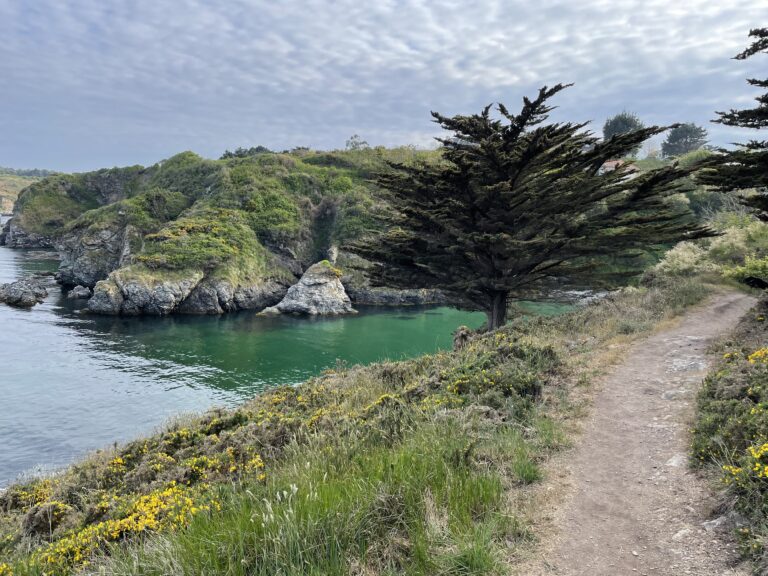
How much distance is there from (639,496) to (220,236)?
62.4 m

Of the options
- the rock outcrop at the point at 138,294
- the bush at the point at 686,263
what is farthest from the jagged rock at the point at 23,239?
the bush at the point at 686,263

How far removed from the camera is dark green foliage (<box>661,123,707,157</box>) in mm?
95125

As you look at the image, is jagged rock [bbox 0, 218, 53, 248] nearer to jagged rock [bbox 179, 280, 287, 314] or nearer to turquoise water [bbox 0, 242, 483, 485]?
turquoise water [bbox 0, 242, 483, 485]

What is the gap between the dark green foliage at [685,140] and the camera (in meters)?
95.1

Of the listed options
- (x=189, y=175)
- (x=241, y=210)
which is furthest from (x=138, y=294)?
(x=189, y=175)

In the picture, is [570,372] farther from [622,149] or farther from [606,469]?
[622,149]

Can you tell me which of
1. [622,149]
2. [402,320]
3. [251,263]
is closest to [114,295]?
[251,263]

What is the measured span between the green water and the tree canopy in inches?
197

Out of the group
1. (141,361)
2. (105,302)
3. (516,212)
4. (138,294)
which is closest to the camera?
(516,212)

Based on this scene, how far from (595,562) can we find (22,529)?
28.5 feet

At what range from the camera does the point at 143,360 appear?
33562 mm

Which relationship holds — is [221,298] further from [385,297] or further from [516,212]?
[516,212]

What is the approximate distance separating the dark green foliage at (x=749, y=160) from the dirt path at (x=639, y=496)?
5.57 metres

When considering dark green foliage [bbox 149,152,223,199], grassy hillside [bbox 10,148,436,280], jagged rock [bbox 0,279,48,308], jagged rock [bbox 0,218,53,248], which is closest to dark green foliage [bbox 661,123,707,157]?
grassy hillside [bbox 10,148,436,280]
